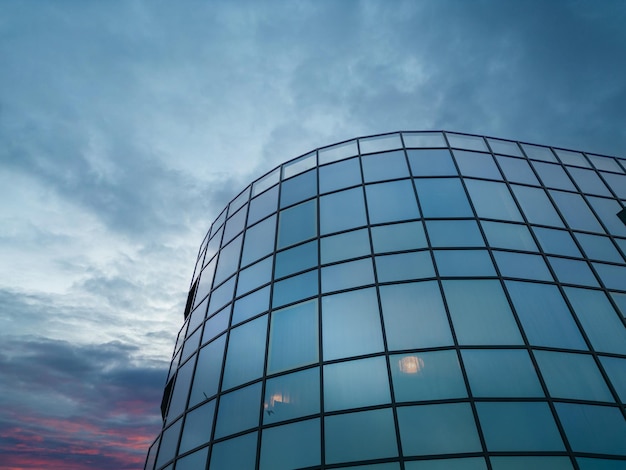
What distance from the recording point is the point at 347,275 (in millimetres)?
13875

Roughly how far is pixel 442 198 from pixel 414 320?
233 inches

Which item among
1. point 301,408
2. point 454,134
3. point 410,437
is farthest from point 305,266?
point 454,134

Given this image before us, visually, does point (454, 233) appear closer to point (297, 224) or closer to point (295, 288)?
point (295, 288)

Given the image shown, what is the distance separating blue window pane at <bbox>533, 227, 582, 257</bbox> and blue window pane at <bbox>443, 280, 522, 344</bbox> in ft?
11.5

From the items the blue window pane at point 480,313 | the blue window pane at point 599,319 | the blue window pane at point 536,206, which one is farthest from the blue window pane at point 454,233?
the blue window pane at point 599,319

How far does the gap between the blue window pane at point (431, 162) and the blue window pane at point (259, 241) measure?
692 cm

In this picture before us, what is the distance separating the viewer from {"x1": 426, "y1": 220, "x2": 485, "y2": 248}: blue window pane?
45.8ft

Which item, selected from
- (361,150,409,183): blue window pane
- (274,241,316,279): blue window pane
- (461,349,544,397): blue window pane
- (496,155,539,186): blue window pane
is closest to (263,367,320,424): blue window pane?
(274,241,316,279): blue window pane

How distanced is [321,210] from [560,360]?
32.9ft

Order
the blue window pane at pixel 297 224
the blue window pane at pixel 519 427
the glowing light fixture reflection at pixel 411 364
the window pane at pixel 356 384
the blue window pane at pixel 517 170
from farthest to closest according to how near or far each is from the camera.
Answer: the blue window pane at pixel 517 170
the blue window pane at pixel 297 224
the glowing light fixture reflection at pixel 411 364
the window pane at pixel 356 384
the blue window pane at pixel 519 427

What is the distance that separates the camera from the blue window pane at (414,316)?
11469 mm

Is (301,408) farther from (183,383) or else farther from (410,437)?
(183,383)

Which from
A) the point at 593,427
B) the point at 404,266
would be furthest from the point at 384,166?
the point at 593,427

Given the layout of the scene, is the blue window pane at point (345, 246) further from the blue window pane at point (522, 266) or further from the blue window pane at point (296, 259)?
the blue window pane at point (522, 266)
